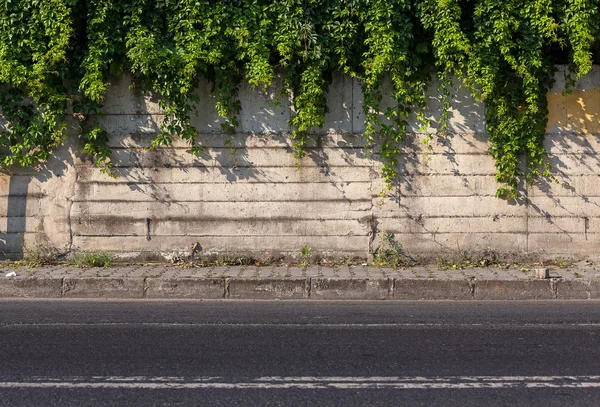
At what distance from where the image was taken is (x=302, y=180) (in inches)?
417

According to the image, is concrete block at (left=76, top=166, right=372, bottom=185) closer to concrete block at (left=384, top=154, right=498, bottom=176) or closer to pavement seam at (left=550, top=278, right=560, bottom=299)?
concrete block at (left=384, top=154, right=498, bottom=176)

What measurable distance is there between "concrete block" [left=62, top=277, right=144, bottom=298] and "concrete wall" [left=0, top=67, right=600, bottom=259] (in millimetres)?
1458

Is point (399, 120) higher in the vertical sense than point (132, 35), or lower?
lower

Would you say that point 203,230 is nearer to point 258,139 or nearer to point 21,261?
point 258,139

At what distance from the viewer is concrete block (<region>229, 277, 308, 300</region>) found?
9195mm

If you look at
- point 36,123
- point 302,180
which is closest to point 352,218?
point 302,180

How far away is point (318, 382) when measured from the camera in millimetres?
5238

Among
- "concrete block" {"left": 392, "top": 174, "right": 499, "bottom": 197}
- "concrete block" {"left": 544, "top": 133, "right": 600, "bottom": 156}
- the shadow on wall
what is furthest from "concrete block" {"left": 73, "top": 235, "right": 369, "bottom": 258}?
"concrete block" {"left": 544, "top": 133, "right": 600, "bottom": 156}

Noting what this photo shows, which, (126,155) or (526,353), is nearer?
(526,353)

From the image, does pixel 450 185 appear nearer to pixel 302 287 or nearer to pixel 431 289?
pixel 431 289

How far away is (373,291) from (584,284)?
8.26 feet

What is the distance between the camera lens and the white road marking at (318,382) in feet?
16.8

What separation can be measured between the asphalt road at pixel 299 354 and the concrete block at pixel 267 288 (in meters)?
0.59

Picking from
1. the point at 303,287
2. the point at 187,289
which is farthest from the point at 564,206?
the point at 187,289
